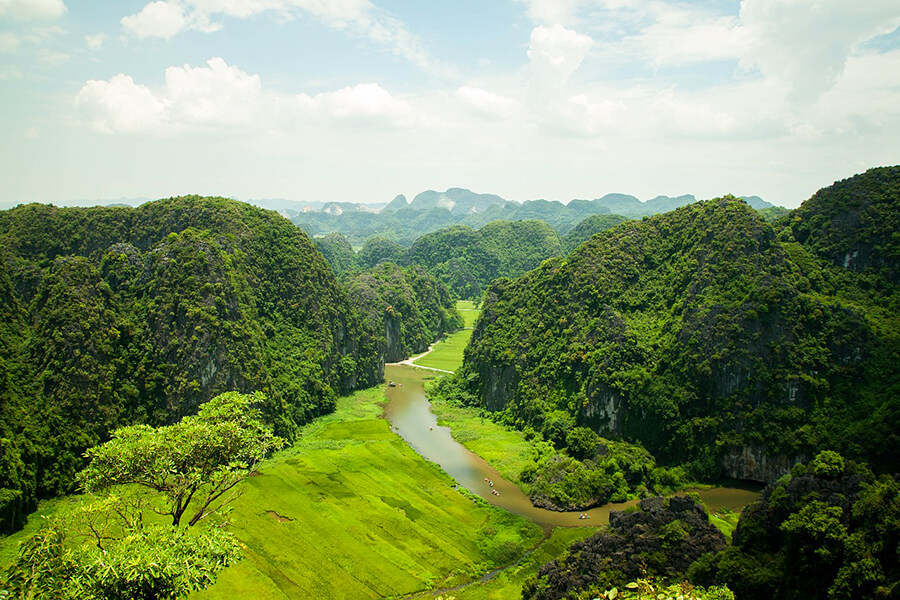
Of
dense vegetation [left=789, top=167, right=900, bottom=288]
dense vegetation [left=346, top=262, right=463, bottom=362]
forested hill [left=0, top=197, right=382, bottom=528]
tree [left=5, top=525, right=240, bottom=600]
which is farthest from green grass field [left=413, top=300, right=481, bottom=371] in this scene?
tree [left=5, top=525, right=240, bottom=600]

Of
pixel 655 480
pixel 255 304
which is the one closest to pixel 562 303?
pixel 655 480

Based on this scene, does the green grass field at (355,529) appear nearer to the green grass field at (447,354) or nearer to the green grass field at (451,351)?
the green grass field at (447,354)

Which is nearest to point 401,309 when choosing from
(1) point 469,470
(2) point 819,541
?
(1) point 469,470

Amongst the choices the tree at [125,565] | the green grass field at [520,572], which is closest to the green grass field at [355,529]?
the green grass field at [520,572]

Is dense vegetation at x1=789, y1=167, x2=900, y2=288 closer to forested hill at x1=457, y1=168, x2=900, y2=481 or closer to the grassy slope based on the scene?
forested hill at x1=457, y1=168, x2=900, y2=481

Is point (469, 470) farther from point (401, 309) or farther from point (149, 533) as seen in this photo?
point (401, 309)

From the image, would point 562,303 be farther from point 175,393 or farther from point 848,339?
point 175,393
